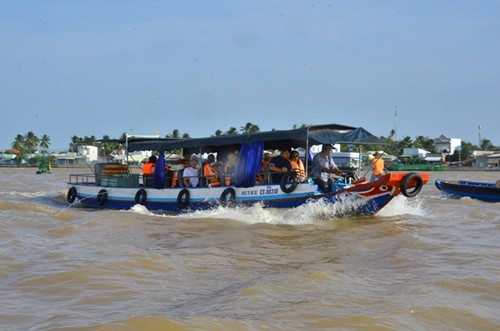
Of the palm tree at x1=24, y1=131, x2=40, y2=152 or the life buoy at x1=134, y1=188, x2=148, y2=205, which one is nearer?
the life buoy at x1=134, y1=188, x2=148, y2=205

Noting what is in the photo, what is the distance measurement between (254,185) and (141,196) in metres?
3.63

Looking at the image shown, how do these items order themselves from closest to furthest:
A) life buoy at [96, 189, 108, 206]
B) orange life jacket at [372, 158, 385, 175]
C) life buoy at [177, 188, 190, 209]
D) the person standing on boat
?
the person standing on boat → life buoy at [177, 188, 190, 209] → orange life jacket at [372, 158, 385, 175] → life buoy at [96, 189, 108, 206]

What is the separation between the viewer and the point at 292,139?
13.6 m

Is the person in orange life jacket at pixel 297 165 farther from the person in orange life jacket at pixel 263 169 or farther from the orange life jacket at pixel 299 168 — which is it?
the person in orange life jacket at pixel 263 169

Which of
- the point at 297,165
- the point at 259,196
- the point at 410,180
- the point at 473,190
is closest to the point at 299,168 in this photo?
the point at 297,165

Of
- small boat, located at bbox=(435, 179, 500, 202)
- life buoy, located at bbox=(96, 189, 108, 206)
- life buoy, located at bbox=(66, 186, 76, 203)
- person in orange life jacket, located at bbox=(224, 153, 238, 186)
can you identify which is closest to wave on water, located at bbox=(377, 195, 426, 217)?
person in orange life jacket, located at bbox=(224, 153, 238, 186)

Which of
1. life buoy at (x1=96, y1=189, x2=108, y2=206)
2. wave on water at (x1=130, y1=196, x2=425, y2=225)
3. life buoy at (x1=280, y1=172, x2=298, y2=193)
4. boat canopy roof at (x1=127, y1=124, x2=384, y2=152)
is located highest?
boat canopy roof at (x1=127, y1=124, x2=384, y2=152)

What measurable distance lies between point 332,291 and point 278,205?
6.53 m

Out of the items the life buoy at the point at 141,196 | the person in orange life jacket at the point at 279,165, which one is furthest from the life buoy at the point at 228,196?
the life buoy at the point at 141,196

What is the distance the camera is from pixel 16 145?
125 meters

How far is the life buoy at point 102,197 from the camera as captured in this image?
17656 mm

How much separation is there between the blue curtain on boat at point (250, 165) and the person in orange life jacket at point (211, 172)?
941mm

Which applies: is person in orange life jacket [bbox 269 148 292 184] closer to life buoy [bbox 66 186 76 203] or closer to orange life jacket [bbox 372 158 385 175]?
orange life jacket [bbox 372 158 385 175]

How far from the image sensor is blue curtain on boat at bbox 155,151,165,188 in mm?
16406
